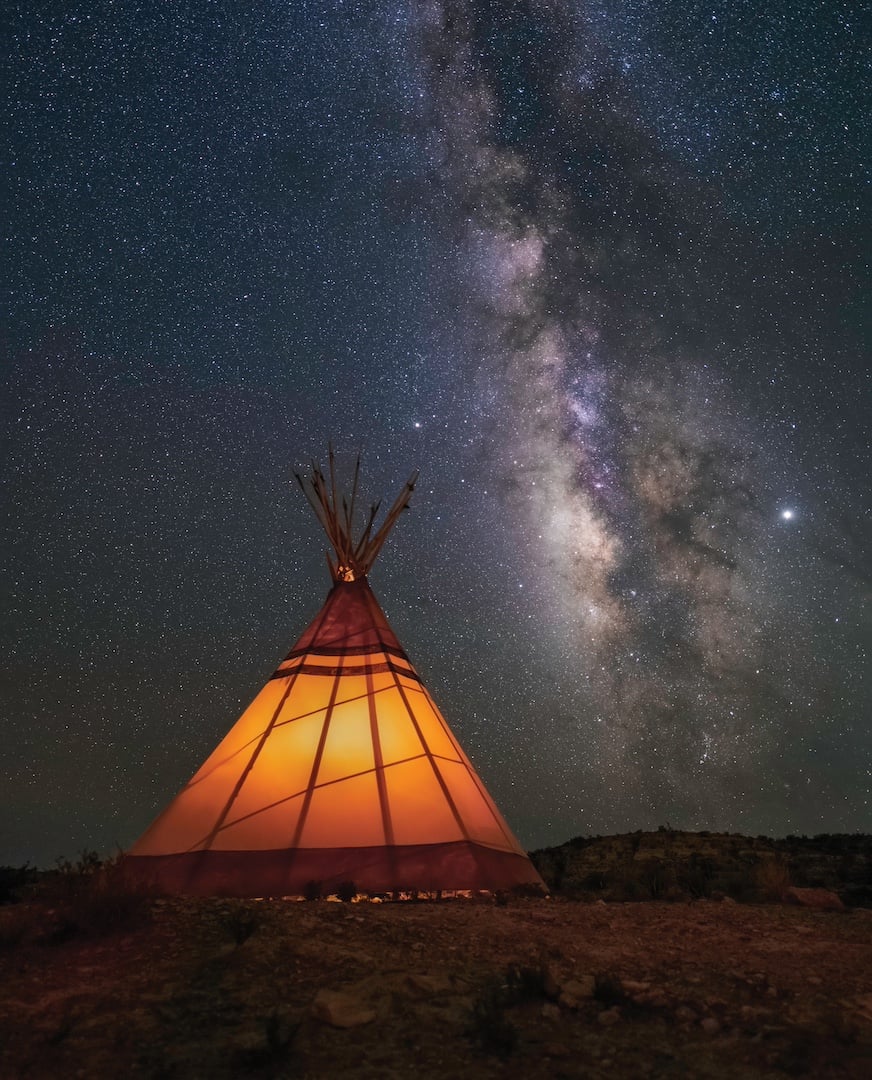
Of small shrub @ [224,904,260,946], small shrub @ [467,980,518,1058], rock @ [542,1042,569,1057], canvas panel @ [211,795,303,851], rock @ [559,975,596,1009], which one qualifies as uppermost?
canvas panel @ [211,795,303,851]

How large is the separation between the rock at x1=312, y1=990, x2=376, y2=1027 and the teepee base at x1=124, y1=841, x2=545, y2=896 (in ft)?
13.2

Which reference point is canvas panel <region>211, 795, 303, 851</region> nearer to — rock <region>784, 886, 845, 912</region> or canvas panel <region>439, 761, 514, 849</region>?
canvas panel <region>439, 761, 514, 849</region>

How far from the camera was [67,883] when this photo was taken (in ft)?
19.1

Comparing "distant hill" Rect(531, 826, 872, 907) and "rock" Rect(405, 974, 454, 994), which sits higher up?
"distant hill" Rect(531, 826, 872, 907)

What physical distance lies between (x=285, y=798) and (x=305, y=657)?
6.99 feet

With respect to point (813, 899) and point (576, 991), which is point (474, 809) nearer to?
point (813, 899)

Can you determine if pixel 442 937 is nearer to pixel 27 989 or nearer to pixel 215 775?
pixel 27 989

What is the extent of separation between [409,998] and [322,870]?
13.5 feet

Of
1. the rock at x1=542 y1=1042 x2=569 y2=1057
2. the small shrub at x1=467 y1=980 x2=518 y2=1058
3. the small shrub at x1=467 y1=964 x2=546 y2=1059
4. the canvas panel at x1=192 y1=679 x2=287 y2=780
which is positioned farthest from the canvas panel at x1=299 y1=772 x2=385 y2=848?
the rock at x1=542 y1=1042 x2=569 y2=1057

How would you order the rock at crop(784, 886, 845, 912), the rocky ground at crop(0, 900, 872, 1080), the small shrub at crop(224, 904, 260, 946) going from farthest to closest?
1. the rock at crop(784, 886, 845, 912)
2. the small shrub at crop(224, 904, 260, 946)
3. the rocky ground at crop(0, 900, 872, 1080)

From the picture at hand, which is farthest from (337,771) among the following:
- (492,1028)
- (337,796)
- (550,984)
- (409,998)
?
(492,1028)

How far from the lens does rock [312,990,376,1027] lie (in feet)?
12.9

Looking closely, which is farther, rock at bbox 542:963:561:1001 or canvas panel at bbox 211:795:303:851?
canvas panel at bbox 211:795:303:851

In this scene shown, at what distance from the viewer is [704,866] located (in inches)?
544
